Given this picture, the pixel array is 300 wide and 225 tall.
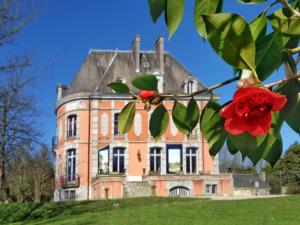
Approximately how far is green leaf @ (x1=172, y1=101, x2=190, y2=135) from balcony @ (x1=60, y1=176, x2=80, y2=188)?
90.8 feet

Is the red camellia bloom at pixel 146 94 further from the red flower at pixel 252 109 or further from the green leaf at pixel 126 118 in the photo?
the red flower at pixel 252 109

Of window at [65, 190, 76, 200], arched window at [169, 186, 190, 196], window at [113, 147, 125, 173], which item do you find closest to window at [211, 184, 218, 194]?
arched window at [169, 186, 190, 196]

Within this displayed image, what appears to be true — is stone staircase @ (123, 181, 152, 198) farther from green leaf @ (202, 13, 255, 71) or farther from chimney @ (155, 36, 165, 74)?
green leaf @ (202, 13, 255, 71)

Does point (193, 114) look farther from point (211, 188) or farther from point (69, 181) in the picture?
point (69, 181)

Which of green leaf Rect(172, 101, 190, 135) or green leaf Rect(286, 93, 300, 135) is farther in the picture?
green leaf Rect(172, 101, 190, 135)

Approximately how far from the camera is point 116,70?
98.6 feet

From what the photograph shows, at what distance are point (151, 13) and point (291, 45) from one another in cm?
28

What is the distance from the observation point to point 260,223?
1062 centimetres

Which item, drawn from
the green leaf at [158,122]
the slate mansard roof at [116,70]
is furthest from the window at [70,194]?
the green leaf at [158,122]

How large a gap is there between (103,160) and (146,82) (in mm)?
27484

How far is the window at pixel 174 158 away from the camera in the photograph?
2794cm

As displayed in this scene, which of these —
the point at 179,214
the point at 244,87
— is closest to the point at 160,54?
the point at 179,214

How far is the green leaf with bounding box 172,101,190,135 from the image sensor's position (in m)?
1.09

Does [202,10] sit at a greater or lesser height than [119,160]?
lesser
